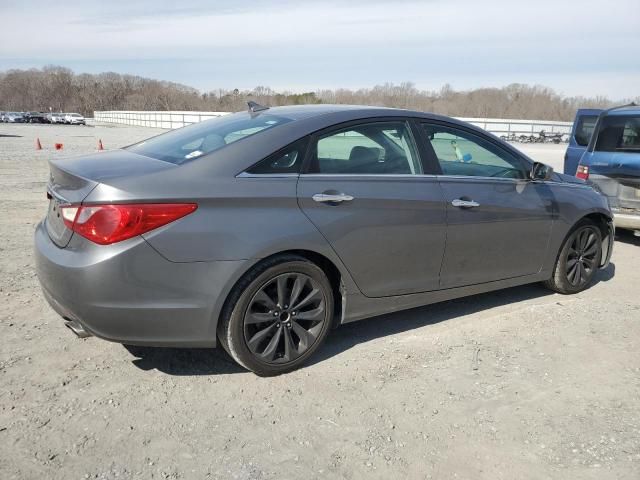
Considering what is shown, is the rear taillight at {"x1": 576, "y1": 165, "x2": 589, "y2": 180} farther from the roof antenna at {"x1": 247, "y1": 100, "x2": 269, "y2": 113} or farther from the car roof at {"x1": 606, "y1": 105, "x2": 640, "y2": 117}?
the roof antenna at {"x1": 247, "y1": 100, "x2": 269, "y2": 113}

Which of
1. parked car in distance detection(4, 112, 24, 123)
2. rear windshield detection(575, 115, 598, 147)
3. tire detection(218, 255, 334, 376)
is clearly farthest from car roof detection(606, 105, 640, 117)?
parked car in distance detection(4, 112, 24, 123)

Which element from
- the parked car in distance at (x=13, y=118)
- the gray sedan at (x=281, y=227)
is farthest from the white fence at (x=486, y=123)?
the gray sedan at (x=281, y=227)

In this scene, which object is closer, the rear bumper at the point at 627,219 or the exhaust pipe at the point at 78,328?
the exhaust pipe at the point at 78,328

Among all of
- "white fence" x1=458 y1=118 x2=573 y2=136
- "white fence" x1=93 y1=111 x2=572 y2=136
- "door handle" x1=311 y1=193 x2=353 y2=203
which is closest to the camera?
"door handle" x1=311 y1=193 x2=353 y2=203

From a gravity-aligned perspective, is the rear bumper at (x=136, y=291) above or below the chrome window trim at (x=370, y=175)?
below

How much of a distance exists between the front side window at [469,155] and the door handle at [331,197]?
96 cm

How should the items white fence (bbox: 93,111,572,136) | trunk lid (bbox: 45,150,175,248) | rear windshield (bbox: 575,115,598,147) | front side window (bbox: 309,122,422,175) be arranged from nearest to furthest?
1. trunk lid (bbox: 45,150,175,248)
2. front side window (bbox: 309,122,422,175)
3. rear windshield (bbox: 575,115,598,147)
4. white fence (bbox: 93,111,572,136)

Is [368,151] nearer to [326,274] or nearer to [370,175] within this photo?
[370,175]

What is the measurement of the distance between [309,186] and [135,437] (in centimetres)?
170


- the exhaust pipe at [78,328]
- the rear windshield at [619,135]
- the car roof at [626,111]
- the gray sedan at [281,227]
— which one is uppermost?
the car roof at [626,111]

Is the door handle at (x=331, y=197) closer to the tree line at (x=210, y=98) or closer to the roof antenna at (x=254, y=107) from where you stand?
the roof antenna at (x=254, y=107)

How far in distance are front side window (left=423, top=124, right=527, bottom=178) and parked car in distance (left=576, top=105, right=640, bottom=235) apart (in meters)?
3.20

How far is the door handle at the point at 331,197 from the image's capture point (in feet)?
11.4

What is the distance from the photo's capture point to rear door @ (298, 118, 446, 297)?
355 centimetres
